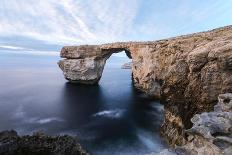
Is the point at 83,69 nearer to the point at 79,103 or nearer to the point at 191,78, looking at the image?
the point at 79,103

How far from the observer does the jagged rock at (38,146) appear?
21766 millimetres

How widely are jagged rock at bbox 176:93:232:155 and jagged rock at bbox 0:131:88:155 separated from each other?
10924 mm

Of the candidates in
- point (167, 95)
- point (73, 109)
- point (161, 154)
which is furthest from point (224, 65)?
point (73, 109)

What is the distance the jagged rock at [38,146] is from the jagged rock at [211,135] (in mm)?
10924

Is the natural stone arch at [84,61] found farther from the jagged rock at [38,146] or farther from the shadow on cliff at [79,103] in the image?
the jagged rock at [38,146]

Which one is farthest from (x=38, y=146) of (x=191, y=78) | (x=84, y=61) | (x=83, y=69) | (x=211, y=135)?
(x=84, y=61)

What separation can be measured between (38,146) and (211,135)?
616 inches

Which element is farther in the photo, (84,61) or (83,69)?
(84,61)

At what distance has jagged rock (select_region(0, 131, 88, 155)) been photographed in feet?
71.4

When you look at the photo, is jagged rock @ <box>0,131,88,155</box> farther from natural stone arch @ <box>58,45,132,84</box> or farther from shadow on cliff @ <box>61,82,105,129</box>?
natural stone arch @ <box>58,45,132,84</box>

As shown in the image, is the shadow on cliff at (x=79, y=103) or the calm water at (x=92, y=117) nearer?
the calm water at (x=92, y=117)

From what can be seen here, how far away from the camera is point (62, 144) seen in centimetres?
2306

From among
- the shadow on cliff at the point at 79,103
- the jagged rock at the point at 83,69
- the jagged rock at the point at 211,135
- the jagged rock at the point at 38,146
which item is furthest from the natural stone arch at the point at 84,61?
the jagged rock at the point at 211,135

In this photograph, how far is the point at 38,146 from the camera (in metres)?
22.6
